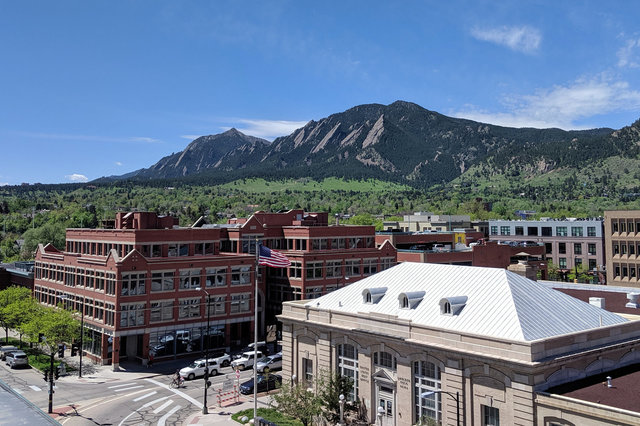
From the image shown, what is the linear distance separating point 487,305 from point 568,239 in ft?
333

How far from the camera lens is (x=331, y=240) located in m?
75.9

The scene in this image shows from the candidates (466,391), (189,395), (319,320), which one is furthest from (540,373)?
(189,395)

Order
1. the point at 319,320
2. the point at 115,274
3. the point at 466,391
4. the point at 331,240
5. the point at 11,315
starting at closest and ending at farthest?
the point at 466,391, the point at 319,320, the point at 115,274, the point at 11,315, the point at 331,240

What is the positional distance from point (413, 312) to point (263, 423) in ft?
41.3

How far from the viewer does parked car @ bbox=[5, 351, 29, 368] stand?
57188mm

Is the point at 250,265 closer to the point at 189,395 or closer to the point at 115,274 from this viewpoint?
the point at 115,274

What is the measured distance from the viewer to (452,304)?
117 feet

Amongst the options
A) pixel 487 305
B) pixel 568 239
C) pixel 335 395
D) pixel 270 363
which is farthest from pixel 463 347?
pixel 568 239

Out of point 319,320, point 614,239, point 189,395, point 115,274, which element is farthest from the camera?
point 614,239

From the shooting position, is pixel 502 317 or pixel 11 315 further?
pixel 11 315

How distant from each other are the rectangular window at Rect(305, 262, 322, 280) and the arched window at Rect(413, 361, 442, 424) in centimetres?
3811

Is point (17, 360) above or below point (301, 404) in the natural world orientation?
below

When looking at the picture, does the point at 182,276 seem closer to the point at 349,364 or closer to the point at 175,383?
the point at 175,383

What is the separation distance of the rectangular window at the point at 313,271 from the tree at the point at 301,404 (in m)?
34.6
